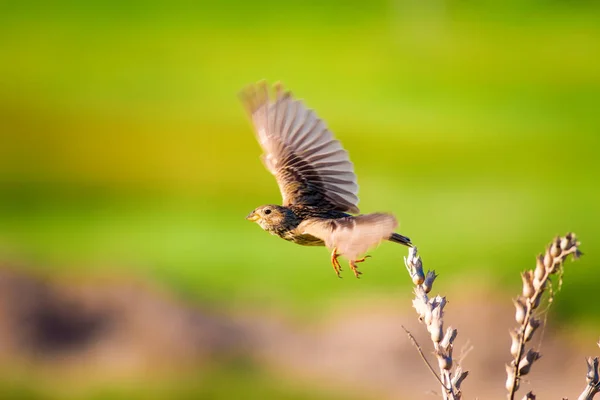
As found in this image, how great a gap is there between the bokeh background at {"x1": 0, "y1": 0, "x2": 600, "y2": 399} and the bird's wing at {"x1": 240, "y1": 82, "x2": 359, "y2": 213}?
404 cm

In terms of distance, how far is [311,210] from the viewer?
8.38 ft

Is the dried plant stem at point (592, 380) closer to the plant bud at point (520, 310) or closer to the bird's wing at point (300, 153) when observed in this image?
the plant bud at point (520, 310)

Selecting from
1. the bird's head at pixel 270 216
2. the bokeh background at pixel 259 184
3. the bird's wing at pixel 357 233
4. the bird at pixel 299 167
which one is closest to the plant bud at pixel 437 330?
the bird's wing at pixel 357 233

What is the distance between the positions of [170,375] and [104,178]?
16.7ft

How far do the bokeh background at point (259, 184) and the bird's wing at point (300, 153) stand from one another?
13.3 feet

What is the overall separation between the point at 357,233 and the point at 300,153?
3.35 feet

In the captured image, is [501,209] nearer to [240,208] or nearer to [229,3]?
[240,208]

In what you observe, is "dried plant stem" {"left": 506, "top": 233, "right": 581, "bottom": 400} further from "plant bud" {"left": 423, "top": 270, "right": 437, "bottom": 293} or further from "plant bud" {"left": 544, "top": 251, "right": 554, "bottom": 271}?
"plant bud" {"left": 423, "top": 270, "right": 437, "bottom": 293}

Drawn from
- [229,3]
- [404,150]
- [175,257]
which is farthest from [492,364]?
[229,3]

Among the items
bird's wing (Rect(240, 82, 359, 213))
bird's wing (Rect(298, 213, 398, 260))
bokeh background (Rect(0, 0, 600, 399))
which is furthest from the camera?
bokeh background (Rect(0, 0, 600, 399))

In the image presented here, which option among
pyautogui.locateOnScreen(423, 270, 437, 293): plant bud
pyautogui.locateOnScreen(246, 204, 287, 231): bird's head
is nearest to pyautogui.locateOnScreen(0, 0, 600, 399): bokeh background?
pyautogui.locateOnScreen(246, 204, 287, 231): bird's head

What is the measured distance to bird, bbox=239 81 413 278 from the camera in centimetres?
246

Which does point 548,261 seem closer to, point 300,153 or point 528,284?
point 528,284

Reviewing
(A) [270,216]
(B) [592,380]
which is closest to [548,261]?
(B) [592,380]
